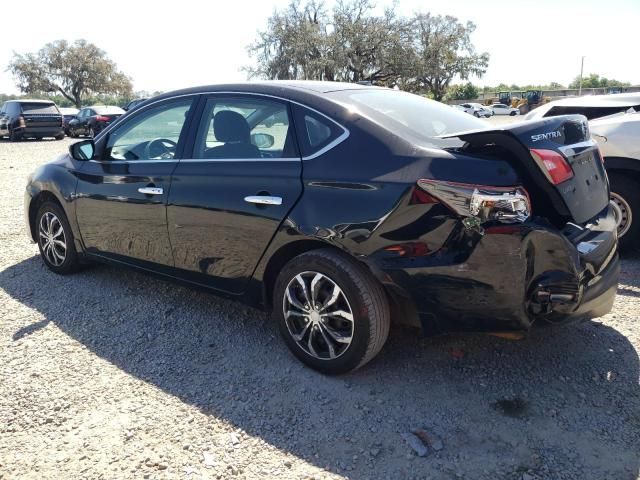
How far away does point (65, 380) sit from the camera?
3199 mm

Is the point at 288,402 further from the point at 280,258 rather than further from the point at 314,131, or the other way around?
the point at 314,131

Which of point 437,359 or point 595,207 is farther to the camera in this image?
point 437,359

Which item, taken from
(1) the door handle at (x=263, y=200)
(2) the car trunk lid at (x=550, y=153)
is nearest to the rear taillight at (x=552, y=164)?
(2) the car trunk lid at (x=550, y=153)

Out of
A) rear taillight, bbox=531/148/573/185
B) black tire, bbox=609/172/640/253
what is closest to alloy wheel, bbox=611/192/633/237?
black tire, bbox=609/172/640/253

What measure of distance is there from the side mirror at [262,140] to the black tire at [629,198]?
3.44 m

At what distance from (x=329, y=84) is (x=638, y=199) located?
3.23 metres

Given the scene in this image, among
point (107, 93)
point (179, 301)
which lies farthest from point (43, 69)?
point (179, 301)

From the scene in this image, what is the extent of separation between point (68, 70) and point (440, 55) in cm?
4175

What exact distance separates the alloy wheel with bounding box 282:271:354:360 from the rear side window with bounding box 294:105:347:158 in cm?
71

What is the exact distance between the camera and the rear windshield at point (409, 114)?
3018mm

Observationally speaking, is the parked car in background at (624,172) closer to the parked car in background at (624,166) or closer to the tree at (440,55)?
the parked car in background at (624,166)

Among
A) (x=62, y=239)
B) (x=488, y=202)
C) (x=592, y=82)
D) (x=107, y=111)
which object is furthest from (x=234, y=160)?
(x=592, y=82)

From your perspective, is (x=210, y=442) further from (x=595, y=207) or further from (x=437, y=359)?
(x=595, y=207)

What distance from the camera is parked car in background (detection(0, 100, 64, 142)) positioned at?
22.9 m
